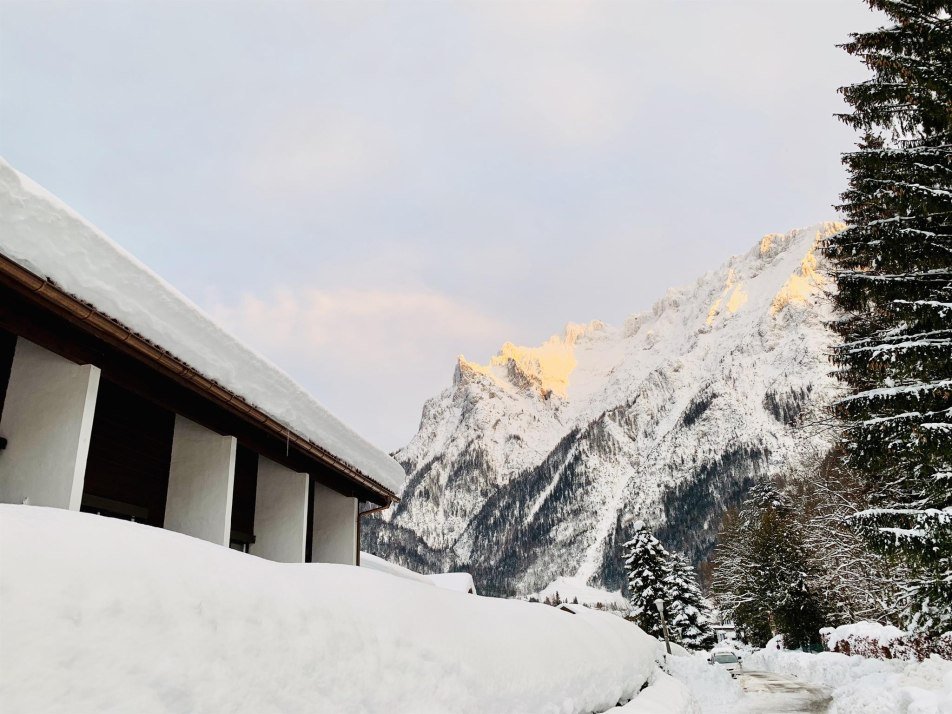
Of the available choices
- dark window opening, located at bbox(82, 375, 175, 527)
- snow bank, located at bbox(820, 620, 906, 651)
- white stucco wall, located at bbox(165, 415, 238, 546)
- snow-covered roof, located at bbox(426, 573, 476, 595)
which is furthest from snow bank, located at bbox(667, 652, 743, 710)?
dark window opening, located at bbox(82, 375, 175, 527)

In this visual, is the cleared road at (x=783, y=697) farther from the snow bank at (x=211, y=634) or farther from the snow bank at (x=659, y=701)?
the snow bank at (x=211, y=634)

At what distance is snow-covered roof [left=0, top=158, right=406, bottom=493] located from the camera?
4.19 metres

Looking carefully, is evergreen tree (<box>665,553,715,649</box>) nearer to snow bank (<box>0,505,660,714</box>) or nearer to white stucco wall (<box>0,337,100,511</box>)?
snow bank (<box>0,505,660,714</box>)

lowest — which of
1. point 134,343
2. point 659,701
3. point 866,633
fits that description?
point 866,633

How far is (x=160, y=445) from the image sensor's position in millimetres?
7258

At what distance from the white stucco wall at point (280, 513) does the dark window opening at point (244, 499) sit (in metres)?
0.22

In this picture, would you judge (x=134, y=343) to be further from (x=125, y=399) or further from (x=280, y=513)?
(x=280, y=513)

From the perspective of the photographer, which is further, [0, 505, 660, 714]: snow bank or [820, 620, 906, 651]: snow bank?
[820, 620, 906, 651]: snow bank

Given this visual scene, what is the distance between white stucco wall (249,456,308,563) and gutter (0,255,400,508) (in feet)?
5.60

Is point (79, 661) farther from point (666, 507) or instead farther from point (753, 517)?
point (666, 507)

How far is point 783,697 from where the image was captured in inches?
600

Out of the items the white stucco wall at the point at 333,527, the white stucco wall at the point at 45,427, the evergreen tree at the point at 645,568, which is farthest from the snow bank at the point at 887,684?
the evergreen tree at the point at 645,568

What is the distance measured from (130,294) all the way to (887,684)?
44.4 feet

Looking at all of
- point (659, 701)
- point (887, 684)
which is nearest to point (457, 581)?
point (887, 684)
